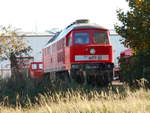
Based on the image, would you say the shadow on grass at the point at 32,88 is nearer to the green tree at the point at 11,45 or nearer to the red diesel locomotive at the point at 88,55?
the red diesel locomotive at the point at 88,55

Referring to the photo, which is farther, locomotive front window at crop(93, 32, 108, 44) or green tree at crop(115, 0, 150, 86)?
locomotive front window at crop(93, 32, 108, 44)

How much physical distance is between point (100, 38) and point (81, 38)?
102 centimetres

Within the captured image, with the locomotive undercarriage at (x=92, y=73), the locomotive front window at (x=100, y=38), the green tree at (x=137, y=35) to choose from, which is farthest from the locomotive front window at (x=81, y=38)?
the green tree at (x=137, y=35)

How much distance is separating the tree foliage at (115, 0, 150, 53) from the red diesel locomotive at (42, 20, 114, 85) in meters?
1.83

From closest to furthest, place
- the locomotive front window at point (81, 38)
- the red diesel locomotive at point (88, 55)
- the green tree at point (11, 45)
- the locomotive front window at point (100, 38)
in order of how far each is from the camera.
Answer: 1. the red diesel locomotive at point (88, 55)
2. the locomotive front window at point (81, 38)
3. the locomotive front window at point (100, 38)
4. the green tree at point (11, 45)

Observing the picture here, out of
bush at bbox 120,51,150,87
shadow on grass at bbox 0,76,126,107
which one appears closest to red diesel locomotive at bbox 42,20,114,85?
bush at bbox 120,51,150,87

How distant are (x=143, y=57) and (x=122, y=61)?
2138 mm

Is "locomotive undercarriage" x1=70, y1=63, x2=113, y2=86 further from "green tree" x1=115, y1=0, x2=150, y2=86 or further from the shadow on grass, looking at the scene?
the shadow on grass

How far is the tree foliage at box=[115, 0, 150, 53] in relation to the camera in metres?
19.1

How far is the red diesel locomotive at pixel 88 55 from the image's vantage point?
21719mm

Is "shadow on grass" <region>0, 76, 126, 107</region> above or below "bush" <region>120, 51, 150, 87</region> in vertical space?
below

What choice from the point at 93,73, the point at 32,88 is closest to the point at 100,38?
the point at 93,73

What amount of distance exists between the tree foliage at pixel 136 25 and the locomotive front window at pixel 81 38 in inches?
90.9

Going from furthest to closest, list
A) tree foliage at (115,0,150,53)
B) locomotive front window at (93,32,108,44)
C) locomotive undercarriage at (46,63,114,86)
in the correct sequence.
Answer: locomotive front window at (93,32,108,44) < locomotive undercarriage at (46,63,114,86) < tree foliage at (115,0,150,53)
